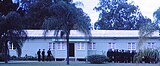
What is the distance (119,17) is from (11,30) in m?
43.2

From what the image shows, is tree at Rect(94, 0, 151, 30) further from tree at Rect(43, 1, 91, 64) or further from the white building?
tree at Rect(43, 1, 91, 64)

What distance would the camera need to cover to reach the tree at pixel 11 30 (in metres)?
33.7

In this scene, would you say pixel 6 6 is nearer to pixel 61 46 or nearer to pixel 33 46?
pixel 33 46

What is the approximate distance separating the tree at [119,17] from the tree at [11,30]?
40.6m

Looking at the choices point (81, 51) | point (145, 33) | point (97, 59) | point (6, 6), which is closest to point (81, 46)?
point (81, 51)

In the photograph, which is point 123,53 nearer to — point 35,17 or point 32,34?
point 32,34

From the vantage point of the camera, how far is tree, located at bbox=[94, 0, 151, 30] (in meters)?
74.7

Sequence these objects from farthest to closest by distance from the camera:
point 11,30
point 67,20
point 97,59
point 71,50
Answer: point 71,50, point 11,30, point 97,59, point 67,20

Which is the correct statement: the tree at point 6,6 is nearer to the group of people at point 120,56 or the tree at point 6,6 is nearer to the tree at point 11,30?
the tree at point 11,30

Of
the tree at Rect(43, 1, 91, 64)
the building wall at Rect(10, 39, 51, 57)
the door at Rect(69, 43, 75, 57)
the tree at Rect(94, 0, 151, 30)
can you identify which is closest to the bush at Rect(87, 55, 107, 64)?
the tree at Rect(43, 1, 91, 64)

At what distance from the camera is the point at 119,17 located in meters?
75.5

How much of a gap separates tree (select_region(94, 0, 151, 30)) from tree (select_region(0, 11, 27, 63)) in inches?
1600

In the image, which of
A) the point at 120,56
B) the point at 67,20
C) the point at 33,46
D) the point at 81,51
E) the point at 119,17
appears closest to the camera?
the point at 67,20

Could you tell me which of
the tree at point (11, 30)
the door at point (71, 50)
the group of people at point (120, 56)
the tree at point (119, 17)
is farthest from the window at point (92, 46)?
the tree at point (119, 17)
